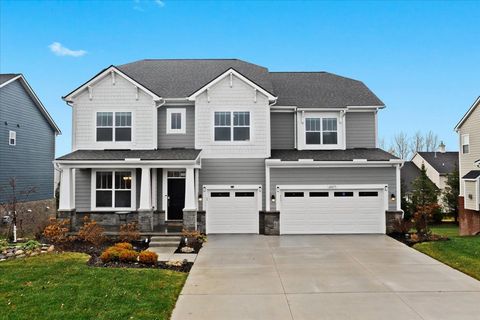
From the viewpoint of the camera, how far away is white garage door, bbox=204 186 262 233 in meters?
15.9

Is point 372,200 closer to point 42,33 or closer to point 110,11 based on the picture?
point 110,11

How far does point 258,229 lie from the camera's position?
15.9 meters

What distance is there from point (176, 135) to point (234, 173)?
3.22m

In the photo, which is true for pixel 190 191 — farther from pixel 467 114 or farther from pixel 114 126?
pixel 467 114

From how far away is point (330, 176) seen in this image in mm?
15844

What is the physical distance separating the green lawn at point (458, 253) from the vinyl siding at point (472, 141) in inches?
462

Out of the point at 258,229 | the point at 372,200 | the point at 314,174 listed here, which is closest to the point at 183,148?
the point at 258,229

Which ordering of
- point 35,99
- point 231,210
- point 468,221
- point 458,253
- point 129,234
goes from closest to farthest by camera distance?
point 458,253 < point 129,234 < point 231,210 < point 468,221 < point 35,99

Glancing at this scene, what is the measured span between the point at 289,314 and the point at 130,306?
9.60ft

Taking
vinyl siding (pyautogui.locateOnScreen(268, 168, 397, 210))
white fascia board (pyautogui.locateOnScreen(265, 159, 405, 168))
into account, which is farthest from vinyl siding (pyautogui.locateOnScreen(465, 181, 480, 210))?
white fascia board (pyautogui.locateOnScreen(265, 159, 405, 168))

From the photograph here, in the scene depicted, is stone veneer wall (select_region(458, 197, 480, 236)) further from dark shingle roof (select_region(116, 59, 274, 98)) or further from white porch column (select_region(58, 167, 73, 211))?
white porch column (select_region(58, 167, 73, 211))

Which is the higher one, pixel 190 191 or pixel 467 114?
A: pixel 467 114

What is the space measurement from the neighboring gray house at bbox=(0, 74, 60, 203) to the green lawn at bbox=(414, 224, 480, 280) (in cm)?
2011

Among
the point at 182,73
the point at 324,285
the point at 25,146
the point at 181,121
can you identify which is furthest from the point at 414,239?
the point at 25,146
